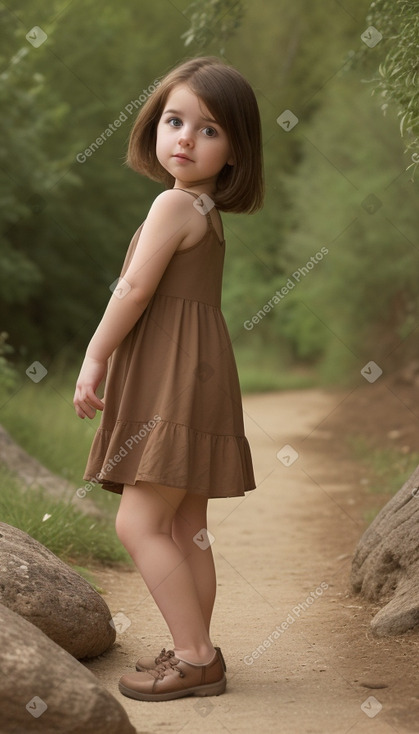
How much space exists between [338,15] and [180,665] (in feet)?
58.1

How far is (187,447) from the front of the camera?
9.91 ft

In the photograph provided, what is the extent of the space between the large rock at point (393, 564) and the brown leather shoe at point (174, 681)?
0.96m

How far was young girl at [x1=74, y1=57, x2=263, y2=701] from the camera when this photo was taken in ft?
10.1

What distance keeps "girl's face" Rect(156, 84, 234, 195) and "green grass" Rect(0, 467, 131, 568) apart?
2.28m

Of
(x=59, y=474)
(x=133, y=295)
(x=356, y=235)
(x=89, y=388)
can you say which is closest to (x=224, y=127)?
(x=133, y=295)

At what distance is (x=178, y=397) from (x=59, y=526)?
217 cm

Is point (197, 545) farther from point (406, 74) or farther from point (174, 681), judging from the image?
point (406, 74)

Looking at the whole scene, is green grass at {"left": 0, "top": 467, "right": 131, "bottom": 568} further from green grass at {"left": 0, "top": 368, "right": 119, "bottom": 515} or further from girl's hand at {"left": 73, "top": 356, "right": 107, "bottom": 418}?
girl's hand at {"left": 73, "top": 356, "right": 107, "bottom": 418}

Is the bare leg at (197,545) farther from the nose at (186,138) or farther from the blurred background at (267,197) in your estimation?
the blurred background at (267,197)

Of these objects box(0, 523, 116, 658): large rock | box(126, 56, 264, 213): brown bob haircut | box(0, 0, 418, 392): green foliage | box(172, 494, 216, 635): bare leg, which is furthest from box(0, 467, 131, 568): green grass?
box(0, 0, 418, 392): green foliage

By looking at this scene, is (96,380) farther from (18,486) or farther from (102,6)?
(102,6)

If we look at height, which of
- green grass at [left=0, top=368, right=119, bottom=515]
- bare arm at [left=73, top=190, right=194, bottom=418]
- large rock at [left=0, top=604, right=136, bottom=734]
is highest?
bare arm at [left=73, top=190, right=194, bottom=418]

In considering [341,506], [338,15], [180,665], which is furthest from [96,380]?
[338,15]

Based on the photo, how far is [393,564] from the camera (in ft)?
13.8
